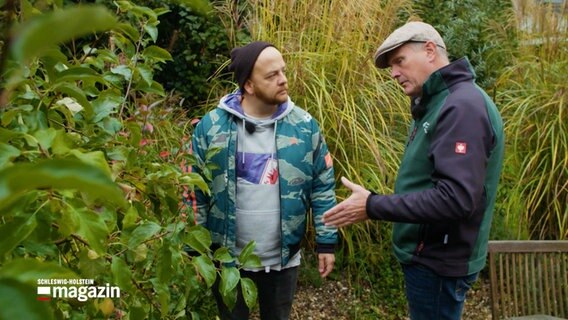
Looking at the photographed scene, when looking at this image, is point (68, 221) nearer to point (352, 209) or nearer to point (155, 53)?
point (155, 53)

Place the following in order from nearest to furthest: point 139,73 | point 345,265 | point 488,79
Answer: point 139,73
point 345,265
point 488,79

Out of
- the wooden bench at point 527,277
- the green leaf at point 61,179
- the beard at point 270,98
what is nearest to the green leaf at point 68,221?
the green leaf at point 61,179

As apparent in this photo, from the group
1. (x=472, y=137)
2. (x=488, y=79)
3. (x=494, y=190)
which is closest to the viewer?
(x=472, y=137)

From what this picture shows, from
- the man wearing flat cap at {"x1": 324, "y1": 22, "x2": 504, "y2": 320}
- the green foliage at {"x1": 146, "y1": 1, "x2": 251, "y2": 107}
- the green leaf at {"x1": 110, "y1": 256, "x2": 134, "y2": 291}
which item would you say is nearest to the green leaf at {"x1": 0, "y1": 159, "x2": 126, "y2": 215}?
the green leaf at {"x1": 110, "y1": 256, "x2": 134, "y2": 291}

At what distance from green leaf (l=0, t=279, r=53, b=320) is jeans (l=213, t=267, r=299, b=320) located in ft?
8.35

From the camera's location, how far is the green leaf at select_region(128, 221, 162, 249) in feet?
4.45

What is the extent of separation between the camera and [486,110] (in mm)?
2279

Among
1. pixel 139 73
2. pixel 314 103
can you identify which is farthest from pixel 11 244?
pixel 314 103

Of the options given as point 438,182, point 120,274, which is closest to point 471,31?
point 438,182

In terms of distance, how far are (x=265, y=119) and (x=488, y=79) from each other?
4.00m

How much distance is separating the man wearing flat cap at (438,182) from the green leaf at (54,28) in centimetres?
199

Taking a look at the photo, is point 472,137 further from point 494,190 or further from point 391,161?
point 391,161

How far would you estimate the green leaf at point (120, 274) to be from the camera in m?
1.29

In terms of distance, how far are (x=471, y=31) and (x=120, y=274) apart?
19.2ft
